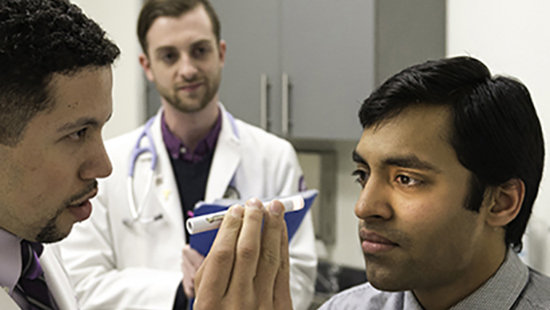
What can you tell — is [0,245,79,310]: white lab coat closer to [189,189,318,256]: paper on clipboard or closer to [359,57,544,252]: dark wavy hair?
[189,189,318,256]: paper on clipboard

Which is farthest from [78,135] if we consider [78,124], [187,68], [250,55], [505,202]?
[250,55]

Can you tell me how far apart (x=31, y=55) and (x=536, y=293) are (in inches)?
38.1

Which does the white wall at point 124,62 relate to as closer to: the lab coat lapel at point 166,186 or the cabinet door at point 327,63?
the cabinet door at point 327,63

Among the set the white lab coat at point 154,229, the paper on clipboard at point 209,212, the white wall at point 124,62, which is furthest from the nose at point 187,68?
the white wall at point 124,62

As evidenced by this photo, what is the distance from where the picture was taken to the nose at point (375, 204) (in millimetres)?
1081

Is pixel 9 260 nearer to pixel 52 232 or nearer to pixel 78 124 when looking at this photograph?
pixel 52 232

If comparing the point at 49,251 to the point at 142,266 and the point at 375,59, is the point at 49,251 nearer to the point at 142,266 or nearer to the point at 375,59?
the point at 142,266

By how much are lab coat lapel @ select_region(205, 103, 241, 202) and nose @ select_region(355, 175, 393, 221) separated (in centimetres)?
86

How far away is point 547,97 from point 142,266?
1314mm

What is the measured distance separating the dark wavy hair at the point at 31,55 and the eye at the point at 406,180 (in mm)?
605

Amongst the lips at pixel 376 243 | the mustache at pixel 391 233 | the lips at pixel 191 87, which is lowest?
the lips at pixel 376 243

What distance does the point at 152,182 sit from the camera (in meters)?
1.93

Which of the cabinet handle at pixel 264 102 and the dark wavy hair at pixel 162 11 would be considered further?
the cabinet handle at pixel 264 102

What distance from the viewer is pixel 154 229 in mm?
1897
